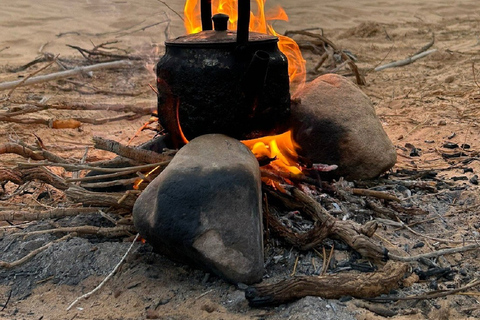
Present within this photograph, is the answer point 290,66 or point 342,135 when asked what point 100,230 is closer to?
point 342,135

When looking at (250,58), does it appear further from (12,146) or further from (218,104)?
(12,146)

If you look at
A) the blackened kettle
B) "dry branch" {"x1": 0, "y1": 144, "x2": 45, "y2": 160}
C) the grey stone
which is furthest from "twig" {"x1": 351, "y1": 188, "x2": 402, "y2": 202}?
"dry branch" {"x1": 0, "y1": 144, "x2": 45, "y2": 160}

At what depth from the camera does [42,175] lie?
10.2 ft

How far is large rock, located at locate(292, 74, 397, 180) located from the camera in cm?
325

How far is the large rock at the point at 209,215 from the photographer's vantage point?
2213mm

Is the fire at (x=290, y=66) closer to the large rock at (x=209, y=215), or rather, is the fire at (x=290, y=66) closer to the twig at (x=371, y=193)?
the twig at (x=371, y=193)

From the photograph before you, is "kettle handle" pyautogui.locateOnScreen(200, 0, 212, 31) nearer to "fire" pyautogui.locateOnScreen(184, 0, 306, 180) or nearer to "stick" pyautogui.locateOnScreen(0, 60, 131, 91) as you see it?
"fire" pyautogui.locateOnScreen(184, 0, 306, 180)

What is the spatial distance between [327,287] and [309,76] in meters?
4.58

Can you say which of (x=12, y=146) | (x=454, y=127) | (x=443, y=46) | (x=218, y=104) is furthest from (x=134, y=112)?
(x=443, y=46)

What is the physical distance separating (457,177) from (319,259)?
4.81 ft

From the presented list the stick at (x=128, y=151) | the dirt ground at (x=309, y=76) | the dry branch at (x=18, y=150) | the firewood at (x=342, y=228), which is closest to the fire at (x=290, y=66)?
the firewood at (x=342, y=228)

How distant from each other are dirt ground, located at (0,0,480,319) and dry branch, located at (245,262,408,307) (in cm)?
5

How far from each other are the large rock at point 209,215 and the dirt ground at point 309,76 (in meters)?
0.14

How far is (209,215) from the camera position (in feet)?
7.39
